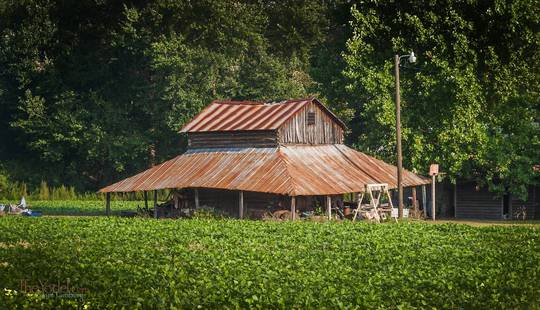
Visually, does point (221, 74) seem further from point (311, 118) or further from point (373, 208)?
point (373, 208)

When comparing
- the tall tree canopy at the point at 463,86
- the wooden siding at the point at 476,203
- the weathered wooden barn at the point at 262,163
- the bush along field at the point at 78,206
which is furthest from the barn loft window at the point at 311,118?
the bush along field at the point at 78,206

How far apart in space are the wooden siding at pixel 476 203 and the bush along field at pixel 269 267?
60.5 ft

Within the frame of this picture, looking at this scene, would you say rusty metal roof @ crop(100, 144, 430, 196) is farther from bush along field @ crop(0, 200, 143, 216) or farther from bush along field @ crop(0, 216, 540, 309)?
bush along field @ crop(0, 216, 540, 309)

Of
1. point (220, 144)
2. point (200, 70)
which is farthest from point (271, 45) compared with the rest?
point (220, 144)

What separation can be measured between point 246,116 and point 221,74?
22488 mm

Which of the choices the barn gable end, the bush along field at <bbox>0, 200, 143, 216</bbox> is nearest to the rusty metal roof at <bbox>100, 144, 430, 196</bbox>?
the barn gable end

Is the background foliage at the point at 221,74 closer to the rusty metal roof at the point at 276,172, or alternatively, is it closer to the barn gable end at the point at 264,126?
the barn gable end at the point at 264,126

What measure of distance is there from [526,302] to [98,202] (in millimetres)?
51269

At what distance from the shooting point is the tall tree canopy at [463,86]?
54719mm

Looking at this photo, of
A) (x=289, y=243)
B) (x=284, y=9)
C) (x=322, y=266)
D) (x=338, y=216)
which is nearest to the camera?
(x=322, y=266)

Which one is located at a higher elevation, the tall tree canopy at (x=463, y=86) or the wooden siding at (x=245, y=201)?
the tall tree canopy at (x=463, y=86)

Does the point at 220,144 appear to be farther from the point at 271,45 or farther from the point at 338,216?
the point at 271,45

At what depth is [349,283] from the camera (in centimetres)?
2305

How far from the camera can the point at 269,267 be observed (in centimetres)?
2572
